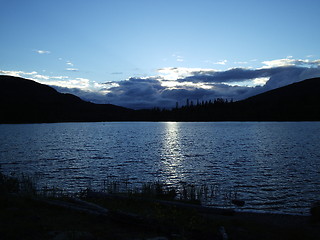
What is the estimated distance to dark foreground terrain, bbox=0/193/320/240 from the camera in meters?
11.6

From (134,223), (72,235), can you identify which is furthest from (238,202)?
(72,235)

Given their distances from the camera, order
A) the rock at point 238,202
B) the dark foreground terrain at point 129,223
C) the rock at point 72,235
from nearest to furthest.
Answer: the rock at point 72,235 < the dark foreground terrain at point 129,223 < the rock at point 238,202

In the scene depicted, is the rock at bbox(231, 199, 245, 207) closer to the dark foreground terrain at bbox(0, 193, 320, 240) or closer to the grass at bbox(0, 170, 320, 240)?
the grass at bbox(0, 170, 320, 240)

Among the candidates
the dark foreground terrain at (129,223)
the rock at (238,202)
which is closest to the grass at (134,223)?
the dark foreground terrain at (129,223)

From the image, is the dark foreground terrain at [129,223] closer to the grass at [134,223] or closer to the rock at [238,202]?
the grass at [134,223]

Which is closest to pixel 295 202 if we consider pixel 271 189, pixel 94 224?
pixel 271 189

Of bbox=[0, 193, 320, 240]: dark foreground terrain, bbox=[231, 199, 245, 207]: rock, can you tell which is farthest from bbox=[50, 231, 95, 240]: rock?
bbox=[231, 199, 245, 207]: rock

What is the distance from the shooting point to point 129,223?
42.1 ft

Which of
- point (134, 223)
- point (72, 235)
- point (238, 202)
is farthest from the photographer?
point (238, 202)

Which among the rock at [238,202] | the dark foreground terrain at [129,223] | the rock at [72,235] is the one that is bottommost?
the rock at [238,202]

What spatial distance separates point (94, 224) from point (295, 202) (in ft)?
58.9

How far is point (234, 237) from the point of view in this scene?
493 inches

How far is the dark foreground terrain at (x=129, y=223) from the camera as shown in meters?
11.6

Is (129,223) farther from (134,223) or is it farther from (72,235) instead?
(72,235)
